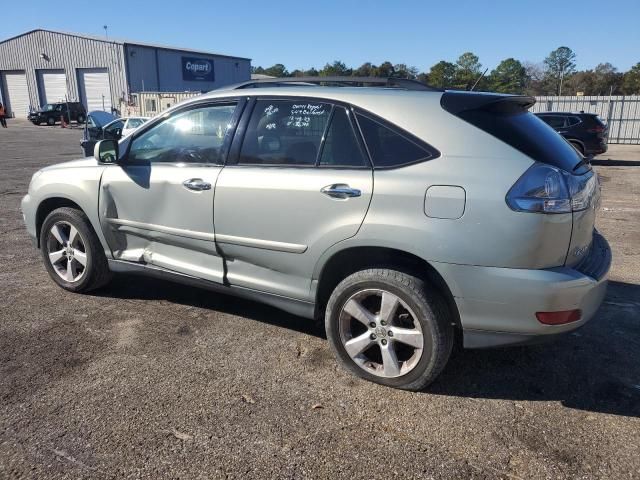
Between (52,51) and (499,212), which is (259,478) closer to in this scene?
(499,212)

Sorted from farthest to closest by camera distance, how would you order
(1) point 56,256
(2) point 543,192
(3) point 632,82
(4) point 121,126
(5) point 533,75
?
(5) point 533,75
(3) point 632,82
(4) point 121,126
(1) point 56,256
(2) point 543,192

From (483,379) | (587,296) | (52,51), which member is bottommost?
(483,379)

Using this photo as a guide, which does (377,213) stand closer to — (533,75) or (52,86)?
(52,86)

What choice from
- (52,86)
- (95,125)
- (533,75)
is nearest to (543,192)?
(95,125)

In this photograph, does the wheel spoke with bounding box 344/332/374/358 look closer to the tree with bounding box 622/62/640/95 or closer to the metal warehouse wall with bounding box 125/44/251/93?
the metal warehouse wall with bounding box 125/44/251/93

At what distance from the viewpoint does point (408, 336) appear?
2951mm

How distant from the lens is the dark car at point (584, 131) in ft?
50.8

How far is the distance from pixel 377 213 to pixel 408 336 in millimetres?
723

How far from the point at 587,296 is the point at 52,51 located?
5252 cm

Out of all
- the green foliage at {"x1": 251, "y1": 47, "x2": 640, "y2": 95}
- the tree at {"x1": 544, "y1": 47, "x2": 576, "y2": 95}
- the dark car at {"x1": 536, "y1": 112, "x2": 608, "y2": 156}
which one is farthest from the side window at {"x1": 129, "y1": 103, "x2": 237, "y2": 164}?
the tree at {"x1": 544, "y1": 47, "x2": 576, "y2": 95}

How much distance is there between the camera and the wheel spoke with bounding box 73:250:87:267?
436cm

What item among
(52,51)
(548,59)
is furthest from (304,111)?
(548,59)

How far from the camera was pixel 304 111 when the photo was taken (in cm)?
336

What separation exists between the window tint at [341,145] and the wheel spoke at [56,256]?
2675 mm
